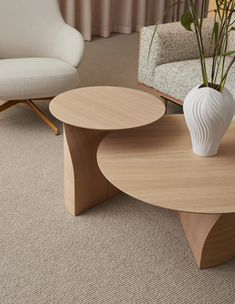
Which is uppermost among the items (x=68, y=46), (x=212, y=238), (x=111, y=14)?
(x=68, y=46)

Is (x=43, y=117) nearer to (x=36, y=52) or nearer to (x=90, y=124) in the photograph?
(x=36, y=52)

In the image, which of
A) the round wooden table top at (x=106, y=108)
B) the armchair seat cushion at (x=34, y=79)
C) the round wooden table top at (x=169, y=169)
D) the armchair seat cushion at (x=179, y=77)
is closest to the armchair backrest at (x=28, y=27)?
the armchair seat cushion at (x=34, y=79)

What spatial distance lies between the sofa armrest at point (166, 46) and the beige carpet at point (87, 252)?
45.4 inches

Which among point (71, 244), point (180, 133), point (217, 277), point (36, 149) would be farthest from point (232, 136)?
point (36, 149)

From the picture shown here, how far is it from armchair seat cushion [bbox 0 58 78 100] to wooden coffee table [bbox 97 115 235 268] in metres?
1.06

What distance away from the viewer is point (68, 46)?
11.9ft

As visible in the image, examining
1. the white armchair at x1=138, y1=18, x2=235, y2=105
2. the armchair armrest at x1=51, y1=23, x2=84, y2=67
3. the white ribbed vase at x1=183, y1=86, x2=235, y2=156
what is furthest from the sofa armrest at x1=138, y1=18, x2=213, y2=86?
the white ribbed vase at x1=183, y1=86, x2=235, y2=156

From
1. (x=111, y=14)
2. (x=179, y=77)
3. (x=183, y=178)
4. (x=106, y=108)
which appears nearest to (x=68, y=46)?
(x=179, y=77)

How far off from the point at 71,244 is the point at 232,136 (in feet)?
3.45

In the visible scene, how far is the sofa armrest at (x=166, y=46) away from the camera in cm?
351

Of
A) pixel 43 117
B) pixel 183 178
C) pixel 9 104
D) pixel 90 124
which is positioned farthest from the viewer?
pixel 9 104

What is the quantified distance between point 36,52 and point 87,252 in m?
2.12

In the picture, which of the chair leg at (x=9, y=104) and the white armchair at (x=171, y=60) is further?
the chair leg at (x=9, y=104)

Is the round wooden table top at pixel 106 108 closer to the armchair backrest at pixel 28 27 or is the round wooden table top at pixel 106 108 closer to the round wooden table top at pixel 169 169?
the round wooden table top at pixel 169 169
